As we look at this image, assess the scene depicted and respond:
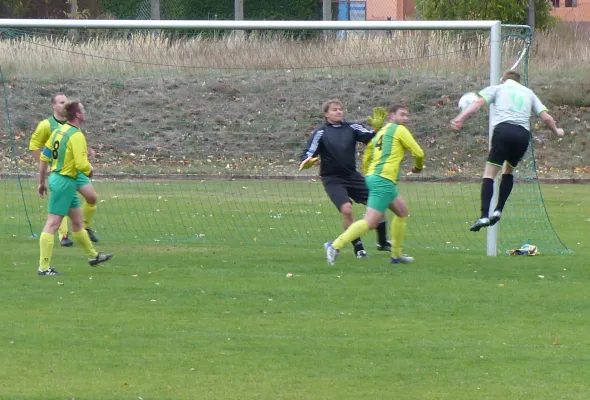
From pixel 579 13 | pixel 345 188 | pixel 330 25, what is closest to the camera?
pixel 345 188

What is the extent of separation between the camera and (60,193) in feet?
38.3

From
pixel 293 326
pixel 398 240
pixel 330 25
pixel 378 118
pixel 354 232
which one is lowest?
pixel 398 240

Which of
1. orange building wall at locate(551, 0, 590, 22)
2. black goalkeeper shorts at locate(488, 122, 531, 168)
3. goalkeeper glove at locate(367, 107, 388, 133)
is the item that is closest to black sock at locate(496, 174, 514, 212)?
black goalkeeper shorts at locate(488, 122, 531, 168)

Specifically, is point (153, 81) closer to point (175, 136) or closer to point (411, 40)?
point (175, 136)

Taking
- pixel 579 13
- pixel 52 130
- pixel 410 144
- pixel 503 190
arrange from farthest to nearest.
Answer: pixel 579 13 → pixel 52 130 → pixel 503 190 → pixel 410 144

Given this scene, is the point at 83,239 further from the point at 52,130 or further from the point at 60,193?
the point at 52,130

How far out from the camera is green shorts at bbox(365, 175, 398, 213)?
1205 cm

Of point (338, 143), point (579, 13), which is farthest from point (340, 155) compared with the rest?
point (579, 13)

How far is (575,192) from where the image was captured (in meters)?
23.5

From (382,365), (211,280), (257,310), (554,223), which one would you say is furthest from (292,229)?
(382,365)

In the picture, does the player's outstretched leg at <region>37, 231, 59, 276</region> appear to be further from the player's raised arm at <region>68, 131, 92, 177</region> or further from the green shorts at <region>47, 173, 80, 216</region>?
the player's raised arm at <region>68, 131, 92, 177</region>

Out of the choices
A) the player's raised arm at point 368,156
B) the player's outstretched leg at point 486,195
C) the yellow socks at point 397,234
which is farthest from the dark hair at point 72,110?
the player's outstretched leg at point 486,195

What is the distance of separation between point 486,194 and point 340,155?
6.13 ft

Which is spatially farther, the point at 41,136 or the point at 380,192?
the point at 41,136
